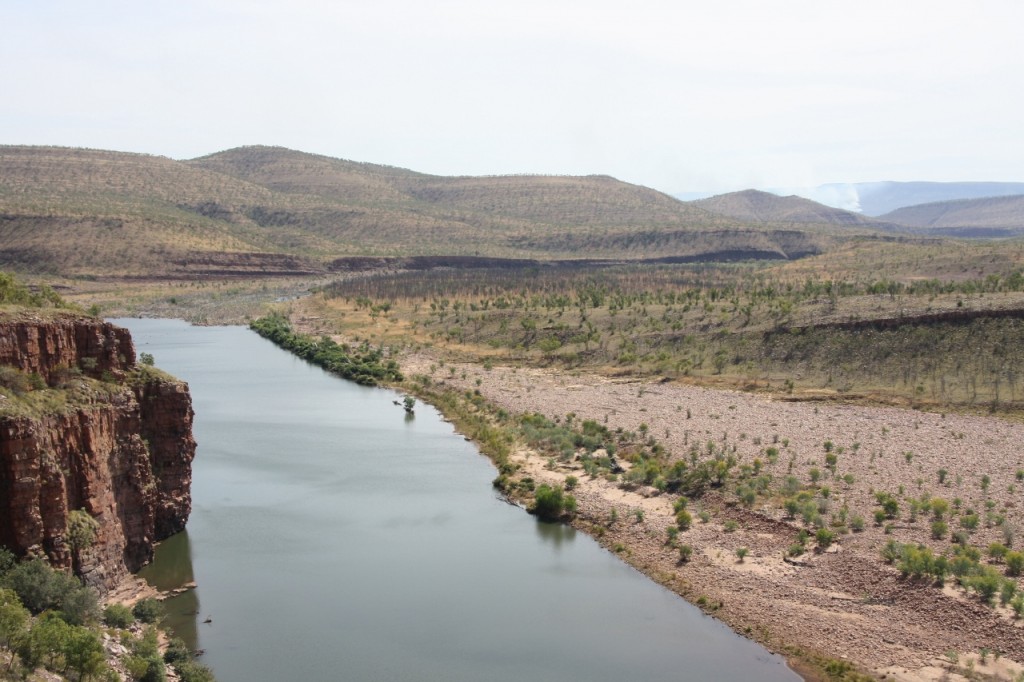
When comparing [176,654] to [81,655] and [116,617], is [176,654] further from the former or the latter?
[81,655]

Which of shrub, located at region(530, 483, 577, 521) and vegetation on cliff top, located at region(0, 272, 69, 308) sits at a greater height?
vegetation on cliff top, located at region(0, 272, 69, 308)

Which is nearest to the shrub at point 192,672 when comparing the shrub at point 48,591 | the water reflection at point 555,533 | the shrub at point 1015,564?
the shrub at point 48,591

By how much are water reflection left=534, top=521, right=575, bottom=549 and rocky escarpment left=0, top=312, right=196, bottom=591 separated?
1259cm

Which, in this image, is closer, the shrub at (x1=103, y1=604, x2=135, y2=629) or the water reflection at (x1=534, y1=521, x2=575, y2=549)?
the shrub at (x1=103, y1=604, x2=135, y2=629)

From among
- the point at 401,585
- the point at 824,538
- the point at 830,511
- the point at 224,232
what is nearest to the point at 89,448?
the point at 401,585

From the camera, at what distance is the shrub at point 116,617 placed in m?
22.7

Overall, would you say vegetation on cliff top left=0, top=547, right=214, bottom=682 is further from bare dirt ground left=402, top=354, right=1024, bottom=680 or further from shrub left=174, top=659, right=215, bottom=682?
bare dirt ground left=402, top=354, right=1024, bottom=680

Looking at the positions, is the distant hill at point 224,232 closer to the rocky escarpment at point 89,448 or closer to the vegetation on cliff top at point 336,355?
the vegetation on cliff top at point 336,355

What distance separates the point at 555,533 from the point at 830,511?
10108 mm

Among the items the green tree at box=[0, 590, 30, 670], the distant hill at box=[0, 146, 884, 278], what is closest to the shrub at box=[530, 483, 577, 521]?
the green tree at box=[0, 590, 30, 670]

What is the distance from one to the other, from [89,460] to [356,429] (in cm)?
2601

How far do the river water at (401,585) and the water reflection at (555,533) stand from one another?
0.07 meters

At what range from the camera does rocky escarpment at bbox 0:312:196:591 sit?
21625 mm

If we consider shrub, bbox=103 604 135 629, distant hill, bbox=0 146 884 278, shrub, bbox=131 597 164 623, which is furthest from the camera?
distant hill, bbox=0 146 884 278
